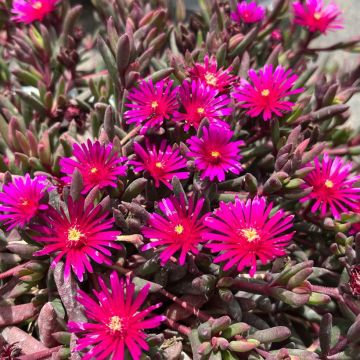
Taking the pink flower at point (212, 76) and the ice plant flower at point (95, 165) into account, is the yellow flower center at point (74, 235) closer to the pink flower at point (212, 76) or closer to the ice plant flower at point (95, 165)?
the ice plant flower at point (95, 165)

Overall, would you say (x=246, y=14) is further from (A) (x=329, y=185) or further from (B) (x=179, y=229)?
(B) (x=179, y=229)

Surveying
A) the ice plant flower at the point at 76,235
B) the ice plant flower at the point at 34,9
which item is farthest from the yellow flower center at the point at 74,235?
the ice plant flower at the point at 34,9

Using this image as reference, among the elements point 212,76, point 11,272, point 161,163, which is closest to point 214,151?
point 161,163

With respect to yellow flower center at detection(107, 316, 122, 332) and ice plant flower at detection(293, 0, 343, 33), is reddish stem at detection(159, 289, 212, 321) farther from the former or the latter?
ice plant flower at detection(293, 0, 343, 33)

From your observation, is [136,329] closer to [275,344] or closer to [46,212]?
[46,212]

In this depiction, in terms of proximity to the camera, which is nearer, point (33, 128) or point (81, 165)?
point (81, 165)

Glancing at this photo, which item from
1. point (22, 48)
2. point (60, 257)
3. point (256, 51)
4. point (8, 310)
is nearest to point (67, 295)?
point (60, 257)
